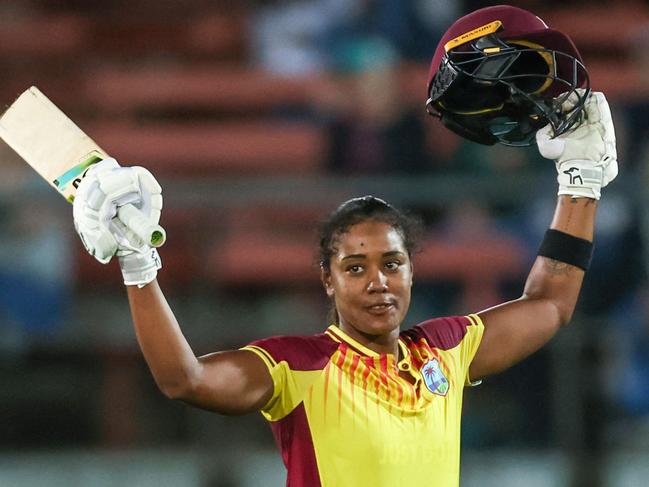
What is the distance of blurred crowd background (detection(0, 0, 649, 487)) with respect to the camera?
4668mm

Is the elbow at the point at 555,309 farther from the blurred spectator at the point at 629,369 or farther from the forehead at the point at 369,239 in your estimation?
the blurred spectator at the point at 629,369

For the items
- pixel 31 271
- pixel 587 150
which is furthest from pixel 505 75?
pixel 31 271

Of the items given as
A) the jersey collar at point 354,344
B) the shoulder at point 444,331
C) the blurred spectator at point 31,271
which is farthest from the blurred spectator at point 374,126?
the jersey collar at point 354,344

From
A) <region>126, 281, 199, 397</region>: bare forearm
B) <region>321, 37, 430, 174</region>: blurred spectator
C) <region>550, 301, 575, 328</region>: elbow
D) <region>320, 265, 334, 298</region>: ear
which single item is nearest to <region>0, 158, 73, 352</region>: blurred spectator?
<region>321, 37, 430, 174</region>: blurred spectator

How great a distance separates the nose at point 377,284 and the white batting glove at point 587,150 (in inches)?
26.8

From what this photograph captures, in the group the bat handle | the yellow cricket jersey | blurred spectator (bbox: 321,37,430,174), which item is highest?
blurred spectator (bbox: 321,37,430,174)

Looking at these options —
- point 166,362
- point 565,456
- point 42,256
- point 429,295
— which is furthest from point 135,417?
point 166,362

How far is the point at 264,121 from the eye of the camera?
6.07 metres

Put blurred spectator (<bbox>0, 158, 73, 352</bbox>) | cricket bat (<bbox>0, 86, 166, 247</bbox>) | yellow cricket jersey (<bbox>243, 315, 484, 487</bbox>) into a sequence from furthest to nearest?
blurred spectator (<bbox>0, 158, 73, 352</bbox>) < yellow cricket jersey (<bbox>243, 315, 484, 487</bbox>) < cricket bat (<bbox>0, 86, 166, 247</bbox>)

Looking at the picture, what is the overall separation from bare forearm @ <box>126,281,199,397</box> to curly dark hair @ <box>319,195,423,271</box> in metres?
0.56

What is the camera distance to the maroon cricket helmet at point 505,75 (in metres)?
3.04

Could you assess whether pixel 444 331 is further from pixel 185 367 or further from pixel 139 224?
pixel 139 224

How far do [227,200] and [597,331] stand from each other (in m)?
1.53

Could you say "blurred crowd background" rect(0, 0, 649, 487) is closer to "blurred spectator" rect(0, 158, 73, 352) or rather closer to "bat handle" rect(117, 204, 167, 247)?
"blurred spectator" rect(0, 158, 73, 352)
